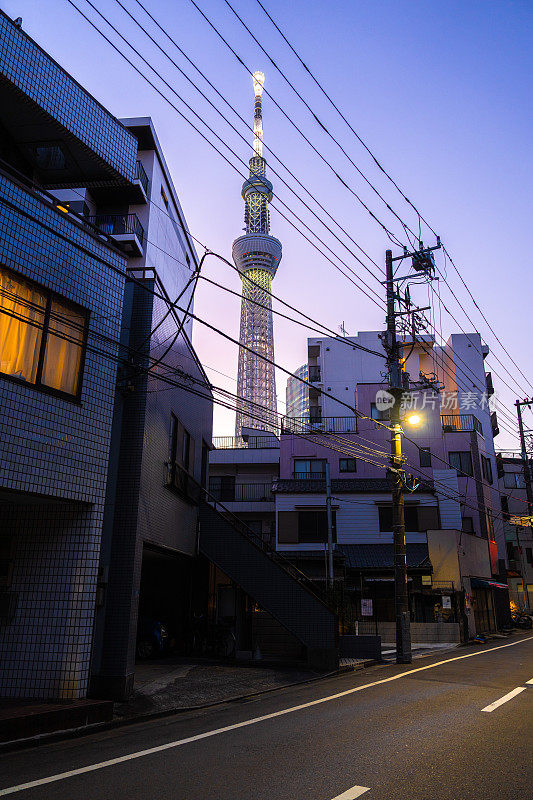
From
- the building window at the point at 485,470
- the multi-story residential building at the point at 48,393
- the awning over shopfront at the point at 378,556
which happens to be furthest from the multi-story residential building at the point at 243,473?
the multi-story residential building at the point at 48,393

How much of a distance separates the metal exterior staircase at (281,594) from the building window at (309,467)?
22.3 metres

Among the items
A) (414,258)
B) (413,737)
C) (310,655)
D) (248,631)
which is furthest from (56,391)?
(414,258)

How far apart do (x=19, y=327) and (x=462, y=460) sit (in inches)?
1410

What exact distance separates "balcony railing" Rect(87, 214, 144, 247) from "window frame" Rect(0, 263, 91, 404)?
23.3 m

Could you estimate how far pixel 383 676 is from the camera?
1321cm

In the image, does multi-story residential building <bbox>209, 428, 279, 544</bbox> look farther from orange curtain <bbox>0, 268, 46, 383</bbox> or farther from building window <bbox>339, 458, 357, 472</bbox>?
orange curtain <bbox>0, 268, 46, 383</bbox>

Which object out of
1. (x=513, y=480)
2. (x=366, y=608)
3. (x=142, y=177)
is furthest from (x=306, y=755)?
(x=513, y=480)

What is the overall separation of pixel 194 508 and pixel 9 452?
9259mm

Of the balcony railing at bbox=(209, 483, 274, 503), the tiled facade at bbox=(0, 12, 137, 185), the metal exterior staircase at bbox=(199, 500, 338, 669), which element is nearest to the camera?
the tiled facade at bbox=(0, 12, 137, 185)

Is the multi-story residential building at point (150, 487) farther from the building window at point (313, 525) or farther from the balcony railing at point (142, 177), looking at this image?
the balcony railing at point (142, 177)

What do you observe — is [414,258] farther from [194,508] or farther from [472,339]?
[472,339]

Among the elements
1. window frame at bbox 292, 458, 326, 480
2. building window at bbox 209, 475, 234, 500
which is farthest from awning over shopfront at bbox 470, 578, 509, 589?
building window at bbox 209, 475, 234, 500

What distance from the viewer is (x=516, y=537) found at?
55.7 m

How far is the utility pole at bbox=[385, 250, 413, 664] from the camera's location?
54.5ft
